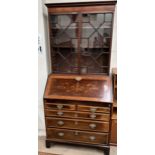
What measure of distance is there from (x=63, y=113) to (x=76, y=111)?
0.17m

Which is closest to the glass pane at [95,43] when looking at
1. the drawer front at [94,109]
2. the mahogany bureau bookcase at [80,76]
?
the mahogany bureau bookcase at [80,76]

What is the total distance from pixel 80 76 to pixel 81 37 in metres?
0.49

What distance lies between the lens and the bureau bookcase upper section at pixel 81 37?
185cm

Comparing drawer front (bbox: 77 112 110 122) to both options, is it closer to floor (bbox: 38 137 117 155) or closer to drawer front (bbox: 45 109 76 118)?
drawer front (bbox: 45 109 76 118)

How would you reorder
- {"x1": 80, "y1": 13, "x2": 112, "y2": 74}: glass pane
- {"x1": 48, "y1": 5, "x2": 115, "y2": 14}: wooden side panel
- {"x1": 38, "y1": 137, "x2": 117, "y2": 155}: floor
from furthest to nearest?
{"x1": 38, "y1": 137, "x2": 117, "y2": 155}: floor < {"x1": 80, "y1": 13, "x2": 112, "y2": 74}: glass pane < {"x1": 48, "y1": 5, "x2": 115, "y2": 14}: wooden side panel

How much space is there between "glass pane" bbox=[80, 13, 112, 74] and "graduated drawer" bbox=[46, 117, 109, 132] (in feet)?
2.08

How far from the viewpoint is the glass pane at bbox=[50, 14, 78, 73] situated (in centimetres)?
197

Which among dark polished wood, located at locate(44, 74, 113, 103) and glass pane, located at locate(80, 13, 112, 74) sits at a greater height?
glass pane, located at locate(80, 13, 112, 74)

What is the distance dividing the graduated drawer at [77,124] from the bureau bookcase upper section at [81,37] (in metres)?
0.62

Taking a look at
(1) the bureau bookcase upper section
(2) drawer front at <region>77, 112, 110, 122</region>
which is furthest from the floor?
(1) the bureau bookcase upper section
